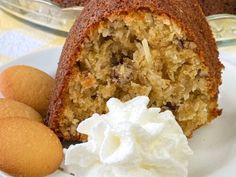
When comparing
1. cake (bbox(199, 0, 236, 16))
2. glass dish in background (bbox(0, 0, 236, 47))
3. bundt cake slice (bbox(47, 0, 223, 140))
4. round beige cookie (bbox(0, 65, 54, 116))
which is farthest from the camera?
cake (bbox(199, 0, 236, 16))

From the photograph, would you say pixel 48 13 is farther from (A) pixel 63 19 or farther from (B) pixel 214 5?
(B) pixel 214 5

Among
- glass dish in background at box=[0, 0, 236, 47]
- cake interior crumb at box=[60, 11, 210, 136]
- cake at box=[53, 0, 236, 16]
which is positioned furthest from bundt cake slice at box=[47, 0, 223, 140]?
cake at box=[53, 0, 236, 16]

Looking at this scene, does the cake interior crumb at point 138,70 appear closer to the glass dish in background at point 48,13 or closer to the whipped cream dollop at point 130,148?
the whipped cream dollop at point 130,148

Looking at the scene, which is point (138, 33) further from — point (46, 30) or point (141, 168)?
point (46, 30)

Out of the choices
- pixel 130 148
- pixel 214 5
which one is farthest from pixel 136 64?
pixel 214 5

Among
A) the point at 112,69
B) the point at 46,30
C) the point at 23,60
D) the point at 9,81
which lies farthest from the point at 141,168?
the point at 46,30

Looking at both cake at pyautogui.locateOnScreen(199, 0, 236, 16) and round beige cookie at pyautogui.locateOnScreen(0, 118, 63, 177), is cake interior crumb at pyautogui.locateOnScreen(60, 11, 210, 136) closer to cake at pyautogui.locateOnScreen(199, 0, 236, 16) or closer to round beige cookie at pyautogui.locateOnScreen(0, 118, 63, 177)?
round beige cookie at pyautogui.locateOnScreen(0, 118, 63, 177)

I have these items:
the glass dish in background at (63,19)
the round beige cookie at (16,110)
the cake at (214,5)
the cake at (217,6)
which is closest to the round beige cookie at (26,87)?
the round beige cookie at (16,110)
